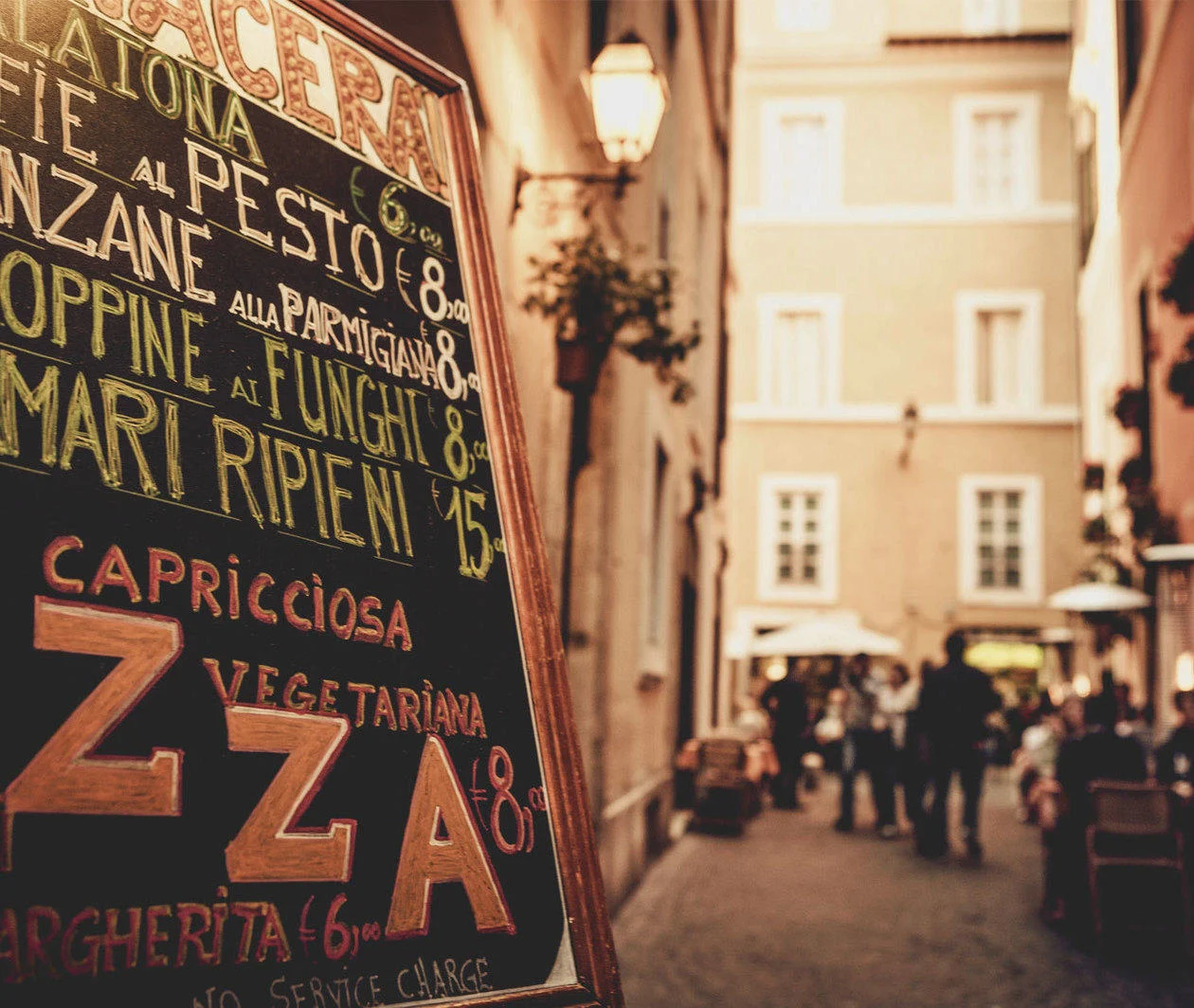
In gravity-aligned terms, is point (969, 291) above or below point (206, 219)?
above

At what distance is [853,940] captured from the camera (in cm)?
739

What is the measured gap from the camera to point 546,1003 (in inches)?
100

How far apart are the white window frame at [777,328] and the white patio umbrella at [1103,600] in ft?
37.0

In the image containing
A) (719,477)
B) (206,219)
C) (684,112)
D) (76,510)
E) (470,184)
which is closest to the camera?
(76,510)

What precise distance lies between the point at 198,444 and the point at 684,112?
36.1 feet

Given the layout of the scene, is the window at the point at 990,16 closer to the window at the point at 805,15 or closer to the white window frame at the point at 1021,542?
the window at the point at 805,15

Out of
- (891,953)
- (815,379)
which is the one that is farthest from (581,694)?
(815,379)

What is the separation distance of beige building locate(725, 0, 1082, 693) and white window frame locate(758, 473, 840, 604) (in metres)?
0.03

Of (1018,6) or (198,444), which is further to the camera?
(1018,6)

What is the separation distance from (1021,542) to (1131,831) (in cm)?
1685

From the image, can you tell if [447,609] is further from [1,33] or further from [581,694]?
[581,694]

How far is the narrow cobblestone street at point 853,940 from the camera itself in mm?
6066

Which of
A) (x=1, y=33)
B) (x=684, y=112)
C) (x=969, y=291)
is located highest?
(x=969, y=291)

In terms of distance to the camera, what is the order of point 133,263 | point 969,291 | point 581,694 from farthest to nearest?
1. point 969,291
2. point 581,694
3. point 133,263
